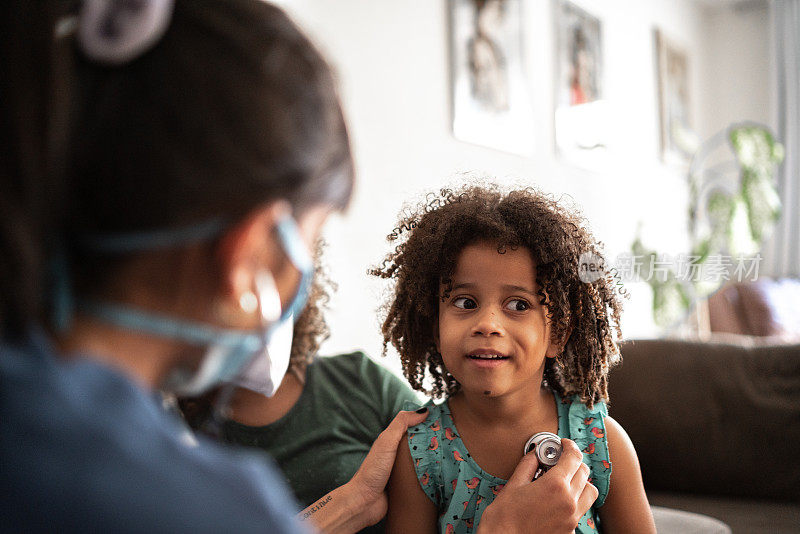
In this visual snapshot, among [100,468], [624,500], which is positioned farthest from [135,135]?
[624,500]

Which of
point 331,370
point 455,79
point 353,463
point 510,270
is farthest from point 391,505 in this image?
point 455,79

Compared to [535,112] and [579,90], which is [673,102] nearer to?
[579,90]

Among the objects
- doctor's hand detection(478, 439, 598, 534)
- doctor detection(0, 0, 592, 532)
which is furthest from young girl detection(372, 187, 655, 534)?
doctor detection(0, 0, 592, 532)

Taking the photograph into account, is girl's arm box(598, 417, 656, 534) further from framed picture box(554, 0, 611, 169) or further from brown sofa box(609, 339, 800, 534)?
framed picture box(554, 0, 611, 169)

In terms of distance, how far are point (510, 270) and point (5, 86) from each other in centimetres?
82

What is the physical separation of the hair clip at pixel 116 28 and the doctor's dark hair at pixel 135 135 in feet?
0.04

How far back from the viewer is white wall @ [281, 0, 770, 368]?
2.50 metres

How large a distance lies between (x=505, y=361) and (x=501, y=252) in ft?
0.60

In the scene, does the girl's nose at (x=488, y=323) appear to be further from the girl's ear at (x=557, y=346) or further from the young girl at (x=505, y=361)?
the girl's ear at (x=557, y=346)

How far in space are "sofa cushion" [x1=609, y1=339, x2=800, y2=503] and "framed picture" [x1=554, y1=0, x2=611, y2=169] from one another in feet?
6.78

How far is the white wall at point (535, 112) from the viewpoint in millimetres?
2502

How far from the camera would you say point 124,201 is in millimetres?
486

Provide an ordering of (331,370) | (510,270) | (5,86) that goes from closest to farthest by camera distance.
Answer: (5,86) < (510,270) < (331,370)

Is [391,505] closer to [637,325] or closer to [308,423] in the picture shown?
[308,423]
